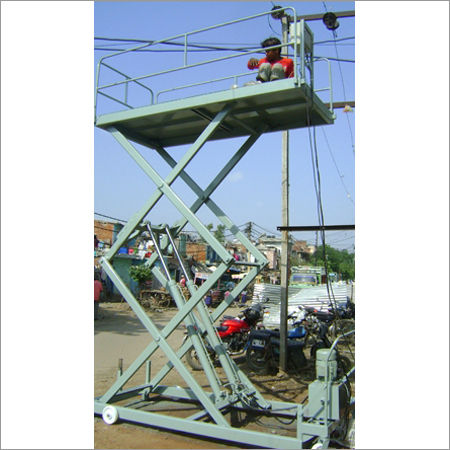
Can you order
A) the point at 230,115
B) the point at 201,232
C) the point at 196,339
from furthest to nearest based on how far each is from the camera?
the point at 230,115 → the point at 196,339 → the point at 201,232

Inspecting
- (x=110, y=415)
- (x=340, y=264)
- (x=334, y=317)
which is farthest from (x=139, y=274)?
(x=340, y=264)

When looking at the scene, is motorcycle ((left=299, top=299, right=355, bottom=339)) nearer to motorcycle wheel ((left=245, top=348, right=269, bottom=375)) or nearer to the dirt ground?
motorcycle wheel ((left=245, top=348, right=269, bottom=375))

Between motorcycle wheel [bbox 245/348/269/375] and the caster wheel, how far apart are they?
3869 mm

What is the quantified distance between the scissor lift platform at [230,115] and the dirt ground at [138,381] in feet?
13.9

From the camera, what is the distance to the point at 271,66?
20.3ft

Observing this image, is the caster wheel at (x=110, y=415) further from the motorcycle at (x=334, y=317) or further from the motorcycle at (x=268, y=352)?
the motorcycle at (x=334, y=317)

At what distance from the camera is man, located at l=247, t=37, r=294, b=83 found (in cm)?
606

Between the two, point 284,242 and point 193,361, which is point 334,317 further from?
point 193,361

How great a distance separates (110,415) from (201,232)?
280 cm

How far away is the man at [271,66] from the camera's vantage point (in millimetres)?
6062

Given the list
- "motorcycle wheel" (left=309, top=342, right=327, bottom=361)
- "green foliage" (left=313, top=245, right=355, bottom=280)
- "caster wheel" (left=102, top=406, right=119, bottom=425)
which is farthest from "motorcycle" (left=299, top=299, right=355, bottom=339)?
"green foliage" (left=313, top=245, right=355, bottom=280)

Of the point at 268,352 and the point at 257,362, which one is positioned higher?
the point at 268,352

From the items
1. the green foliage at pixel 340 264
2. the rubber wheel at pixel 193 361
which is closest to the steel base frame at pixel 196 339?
the rubber wheel at pixel 193 361

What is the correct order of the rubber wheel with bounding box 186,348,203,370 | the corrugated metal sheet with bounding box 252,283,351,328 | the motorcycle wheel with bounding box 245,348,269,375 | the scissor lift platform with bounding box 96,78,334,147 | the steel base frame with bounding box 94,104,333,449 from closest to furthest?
the steel base frame with bounding box 94,104,333,449 → the scissor lift platform with bounding box 96,78,334,147 → the motorcycle wheel with bounding box 245,348,269,375 → the rubber wheel with bounding box 186,348,203,370 → the corrugated metal sheet with bounding box 252,283,351,328
